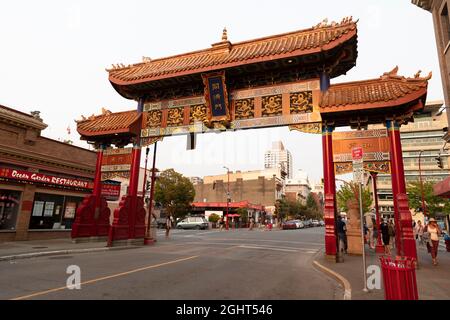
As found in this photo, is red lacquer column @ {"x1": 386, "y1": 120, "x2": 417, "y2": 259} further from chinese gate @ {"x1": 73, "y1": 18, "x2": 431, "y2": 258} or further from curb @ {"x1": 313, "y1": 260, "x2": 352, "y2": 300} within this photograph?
curb @ {"x1": 313, "y1": 260, "x2": 352, "y2": 300}

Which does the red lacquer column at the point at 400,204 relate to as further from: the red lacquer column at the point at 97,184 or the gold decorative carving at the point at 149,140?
the red lacquer column at the point at 97,184

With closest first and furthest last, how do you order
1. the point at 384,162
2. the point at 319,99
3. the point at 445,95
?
the point at 384,162 < the point at 319,99 < the point at 445,95

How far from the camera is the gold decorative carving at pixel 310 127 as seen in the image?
12.0 metres

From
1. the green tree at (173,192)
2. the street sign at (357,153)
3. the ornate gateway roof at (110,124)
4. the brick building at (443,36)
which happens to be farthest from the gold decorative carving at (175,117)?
the green tree at (173,192)

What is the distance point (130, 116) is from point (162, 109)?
7.27 feet

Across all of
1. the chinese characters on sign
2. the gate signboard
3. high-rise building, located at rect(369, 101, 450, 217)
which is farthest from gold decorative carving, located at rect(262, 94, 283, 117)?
high-rise building, located at rect(369, 101, 450, 217)

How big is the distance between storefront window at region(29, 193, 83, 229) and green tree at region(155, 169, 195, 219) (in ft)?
75.0

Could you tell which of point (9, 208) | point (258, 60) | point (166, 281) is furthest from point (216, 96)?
point (9, 208)

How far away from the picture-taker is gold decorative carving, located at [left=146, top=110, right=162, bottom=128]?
1584 cm

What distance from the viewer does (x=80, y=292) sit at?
5.73 meters

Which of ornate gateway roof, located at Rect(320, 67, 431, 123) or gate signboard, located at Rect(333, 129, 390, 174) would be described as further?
gate signboard, located at Rect(333, 129, 390, 174)

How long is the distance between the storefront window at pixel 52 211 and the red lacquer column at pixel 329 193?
17.0 metres
